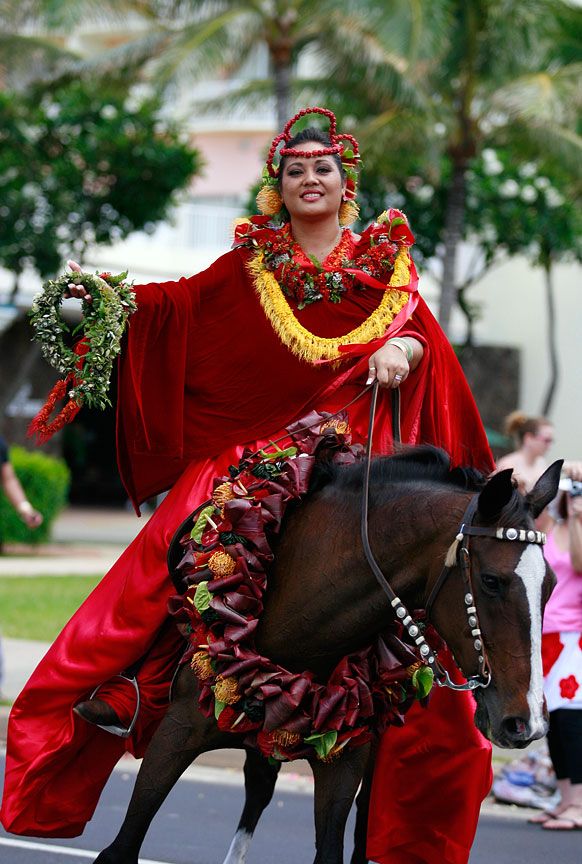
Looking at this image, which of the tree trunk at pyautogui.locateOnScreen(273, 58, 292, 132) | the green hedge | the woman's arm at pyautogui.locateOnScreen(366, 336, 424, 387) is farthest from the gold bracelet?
the green hedge

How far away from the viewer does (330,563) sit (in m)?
4.06

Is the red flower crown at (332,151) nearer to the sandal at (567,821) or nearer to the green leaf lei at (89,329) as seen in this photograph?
the green leaf lei at (89,329)

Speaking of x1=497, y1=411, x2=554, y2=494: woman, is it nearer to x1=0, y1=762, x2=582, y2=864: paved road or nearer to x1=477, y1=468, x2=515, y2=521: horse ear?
x1=0, y1=762, x2=582, y2=864: paved road

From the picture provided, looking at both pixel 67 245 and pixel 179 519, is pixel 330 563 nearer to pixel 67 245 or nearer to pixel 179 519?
pixel 179 519

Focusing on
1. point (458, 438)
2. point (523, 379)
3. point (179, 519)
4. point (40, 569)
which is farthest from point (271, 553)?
point (523, 379)

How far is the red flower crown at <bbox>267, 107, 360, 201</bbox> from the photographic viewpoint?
15.8 ft

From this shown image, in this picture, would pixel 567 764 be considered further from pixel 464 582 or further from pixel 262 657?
pixel 464 582

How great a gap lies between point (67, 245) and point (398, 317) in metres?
17.3

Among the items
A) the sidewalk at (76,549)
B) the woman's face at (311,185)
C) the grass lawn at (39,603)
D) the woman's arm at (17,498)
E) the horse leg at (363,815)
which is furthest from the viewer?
the sidewalk at (76,549)

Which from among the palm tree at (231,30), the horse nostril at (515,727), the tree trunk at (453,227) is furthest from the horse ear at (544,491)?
the tree trunk at (453,227)

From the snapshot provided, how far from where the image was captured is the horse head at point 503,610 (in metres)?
3.61

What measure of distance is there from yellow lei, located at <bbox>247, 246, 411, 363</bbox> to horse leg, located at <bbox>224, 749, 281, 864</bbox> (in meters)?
1.44

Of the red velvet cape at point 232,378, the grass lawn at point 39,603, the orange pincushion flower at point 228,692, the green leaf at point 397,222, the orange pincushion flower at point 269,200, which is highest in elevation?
the orange pincushion flower at point 269,200

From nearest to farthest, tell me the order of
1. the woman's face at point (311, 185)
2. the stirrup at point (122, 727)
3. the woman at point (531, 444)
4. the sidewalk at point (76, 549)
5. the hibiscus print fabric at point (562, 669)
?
the stirrup at point (122, 727) → the woman's face at point (311, 185) → the hibiscus print fabric at point (562, 669) → the woman at point (531, 444) → the sidewalk at point (76, 549)
